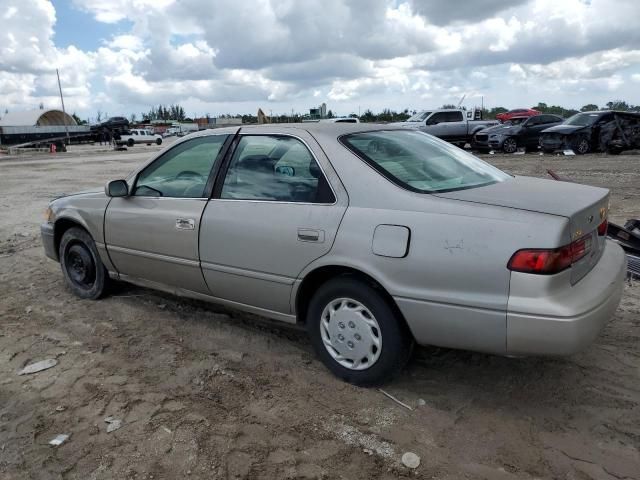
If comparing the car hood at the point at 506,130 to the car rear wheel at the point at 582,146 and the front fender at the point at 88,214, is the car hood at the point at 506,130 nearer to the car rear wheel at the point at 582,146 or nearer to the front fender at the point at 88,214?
the car rear wheel at the point at 582,146

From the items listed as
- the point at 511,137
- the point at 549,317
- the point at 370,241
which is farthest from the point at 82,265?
the point at 511,137

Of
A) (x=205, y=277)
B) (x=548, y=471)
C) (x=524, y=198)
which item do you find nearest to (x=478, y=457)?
(x=548, y=471)

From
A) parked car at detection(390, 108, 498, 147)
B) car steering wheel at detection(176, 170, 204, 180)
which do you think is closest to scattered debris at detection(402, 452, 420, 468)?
car steering wheel at detection(176, 170, 204, 180)

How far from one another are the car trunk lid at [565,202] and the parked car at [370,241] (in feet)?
0.05

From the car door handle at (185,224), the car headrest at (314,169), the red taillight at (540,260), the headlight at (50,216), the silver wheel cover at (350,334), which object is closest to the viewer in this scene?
the red taillight at (540,260)

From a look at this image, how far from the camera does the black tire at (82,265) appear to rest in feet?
16.0

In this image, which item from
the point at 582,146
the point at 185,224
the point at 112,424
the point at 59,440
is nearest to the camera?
the point at 59,440

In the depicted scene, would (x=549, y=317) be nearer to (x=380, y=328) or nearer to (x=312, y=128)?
(x=380, y=328)

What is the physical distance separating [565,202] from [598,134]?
1754 cm

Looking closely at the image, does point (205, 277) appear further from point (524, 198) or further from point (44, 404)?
point (524, 198)

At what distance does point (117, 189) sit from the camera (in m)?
4.35

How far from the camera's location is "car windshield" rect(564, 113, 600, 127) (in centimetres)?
1827

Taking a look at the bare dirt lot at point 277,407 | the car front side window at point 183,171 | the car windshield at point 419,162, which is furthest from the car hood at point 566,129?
the car front side window at point 183,171

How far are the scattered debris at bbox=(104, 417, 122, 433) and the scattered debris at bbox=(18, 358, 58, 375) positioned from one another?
3.17 ft
